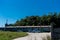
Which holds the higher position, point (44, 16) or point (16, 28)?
point (44, 16)

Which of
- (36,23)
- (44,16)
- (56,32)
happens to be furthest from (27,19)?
(56,32)

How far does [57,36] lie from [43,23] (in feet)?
210

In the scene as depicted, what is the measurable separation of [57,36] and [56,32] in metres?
0.23

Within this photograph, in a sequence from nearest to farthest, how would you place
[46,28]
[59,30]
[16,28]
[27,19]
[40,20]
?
1. [59,30]
2. [46,28]
3. [16,28]
4. [40,20]
5. [27,19]

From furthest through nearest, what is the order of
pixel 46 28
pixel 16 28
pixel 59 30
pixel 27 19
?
pixel 27 19 → pixel 16 28 → pixel 46 28 → pixel 59 30

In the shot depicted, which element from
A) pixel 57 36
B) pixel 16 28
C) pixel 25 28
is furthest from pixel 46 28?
pixel 57 36

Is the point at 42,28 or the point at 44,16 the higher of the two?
the point at 44,16

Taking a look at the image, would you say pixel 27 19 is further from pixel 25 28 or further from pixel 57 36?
pixel 57 36

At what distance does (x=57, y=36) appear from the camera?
9367mm

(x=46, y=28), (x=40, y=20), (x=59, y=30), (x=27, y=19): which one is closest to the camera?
(x=59, y=30)

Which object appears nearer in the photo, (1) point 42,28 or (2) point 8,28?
(1) point 42,28

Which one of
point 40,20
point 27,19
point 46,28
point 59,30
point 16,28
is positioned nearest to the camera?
point 59,30

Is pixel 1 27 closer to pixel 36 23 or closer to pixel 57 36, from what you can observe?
pixel 36 23

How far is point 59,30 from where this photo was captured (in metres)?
9.26
